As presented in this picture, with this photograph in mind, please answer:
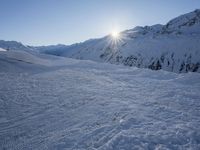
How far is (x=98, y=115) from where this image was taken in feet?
36.2

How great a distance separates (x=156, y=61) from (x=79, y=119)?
506ft

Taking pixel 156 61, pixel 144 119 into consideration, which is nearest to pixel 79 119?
pixel 144 119

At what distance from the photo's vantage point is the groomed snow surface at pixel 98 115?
27.7 feet

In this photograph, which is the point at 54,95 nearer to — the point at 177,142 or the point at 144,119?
the point at 144,119

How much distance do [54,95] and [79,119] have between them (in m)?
4.39

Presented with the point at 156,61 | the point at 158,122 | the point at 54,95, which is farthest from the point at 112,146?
the point at 156,61

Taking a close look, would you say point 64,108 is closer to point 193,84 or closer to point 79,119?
point 79,119

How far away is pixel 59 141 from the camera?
28.8 feet

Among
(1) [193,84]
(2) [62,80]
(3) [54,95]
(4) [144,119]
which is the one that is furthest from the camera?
A: (2) [62,80]

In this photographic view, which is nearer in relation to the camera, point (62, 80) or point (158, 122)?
point (158, 122)

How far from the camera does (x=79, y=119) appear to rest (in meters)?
10.8

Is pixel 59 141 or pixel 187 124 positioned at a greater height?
pixel 187 124

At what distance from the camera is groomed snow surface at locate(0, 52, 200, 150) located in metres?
8.44

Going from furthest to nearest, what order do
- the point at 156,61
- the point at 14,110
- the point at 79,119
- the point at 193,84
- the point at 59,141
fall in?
the point at 156,61 < the point at 193,84 < the point at 14,110 < the point at 79,119 < the point at 59,141
